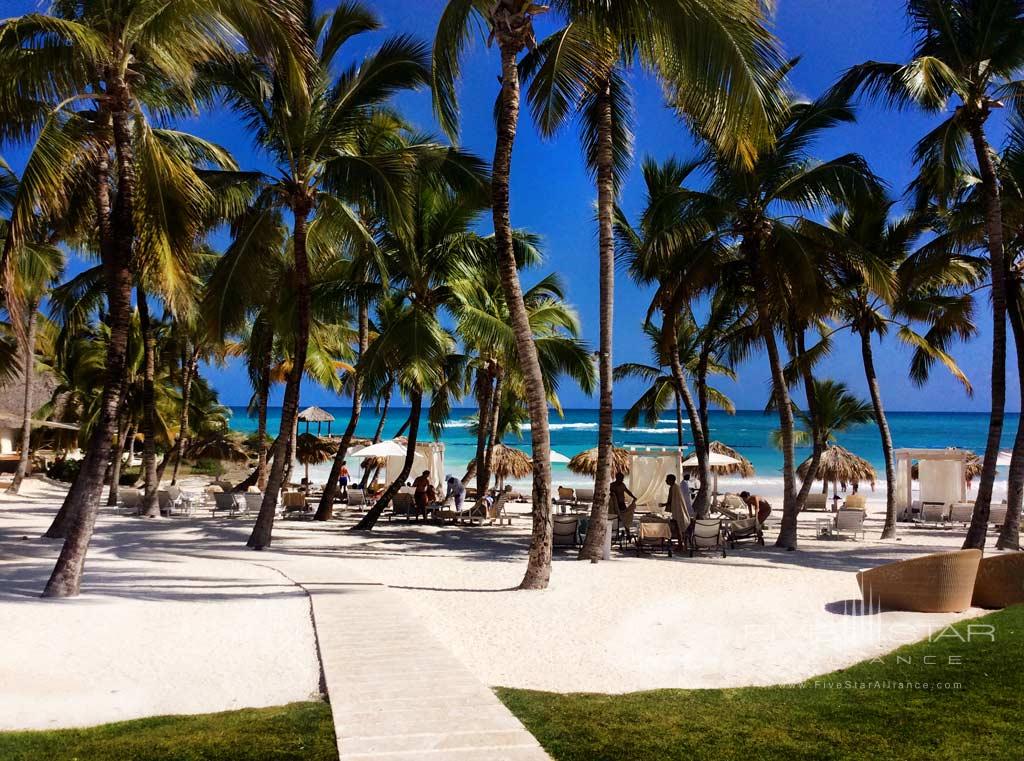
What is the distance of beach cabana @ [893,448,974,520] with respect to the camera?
20.9 meters

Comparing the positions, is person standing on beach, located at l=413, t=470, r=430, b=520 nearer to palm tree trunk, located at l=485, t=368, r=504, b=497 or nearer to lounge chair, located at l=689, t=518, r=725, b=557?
palm tree trunk, located at l=485, t=368, r=504, b=497

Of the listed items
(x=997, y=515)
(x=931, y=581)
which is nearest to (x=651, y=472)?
(x=997, y=515)

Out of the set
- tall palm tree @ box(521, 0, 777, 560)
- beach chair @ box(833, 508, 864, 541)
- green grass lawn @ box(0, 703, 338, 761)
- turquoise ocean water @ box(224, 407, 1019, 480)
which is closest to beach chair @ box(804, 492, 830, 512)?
beach chair @ box(833, 508, 864, 541)

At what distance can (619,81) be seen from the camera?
1205 centimetres

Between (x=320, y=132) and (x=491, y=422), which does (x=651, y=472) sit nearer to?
(x=491, y=422)

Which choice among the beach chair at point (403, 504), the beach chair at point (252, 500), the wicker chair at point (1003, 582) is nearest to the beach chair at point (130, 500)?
the beach chair at point (252, 500)

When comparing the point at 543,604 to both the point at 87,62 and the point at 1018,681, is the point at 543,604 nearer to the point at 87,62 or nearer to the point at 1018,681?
the point at 1018,681

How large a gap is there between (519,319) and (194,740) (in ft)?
20.2

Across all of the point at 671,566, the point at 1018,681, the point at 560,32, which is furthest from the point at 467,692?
the point at 560,32

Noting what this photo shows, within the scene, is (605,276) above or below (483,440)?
above

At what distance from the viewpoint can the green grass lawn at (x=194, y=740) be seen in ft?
13.1

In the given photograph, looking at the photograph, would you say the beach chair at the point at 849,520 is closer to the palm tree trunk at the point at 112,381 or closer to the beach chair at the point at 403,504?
the beach chair at the point at 403,504

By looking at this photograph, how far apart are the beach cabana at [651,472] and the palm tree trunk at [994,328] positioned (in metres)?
8.62

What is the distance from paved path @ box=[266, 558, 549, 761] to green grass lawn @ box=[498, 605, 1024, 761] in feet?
0.77
